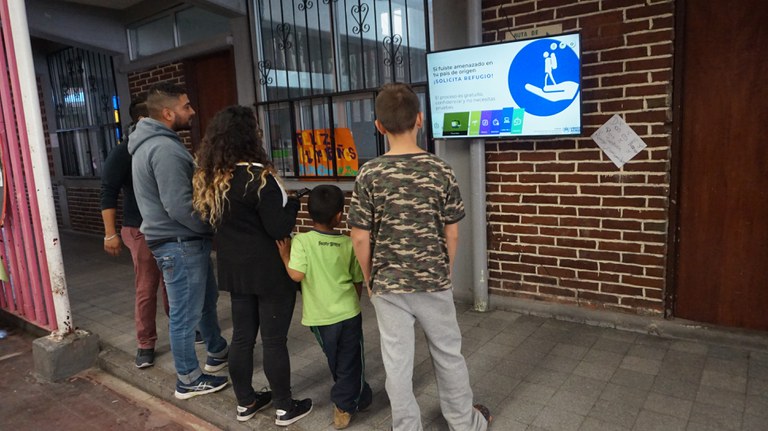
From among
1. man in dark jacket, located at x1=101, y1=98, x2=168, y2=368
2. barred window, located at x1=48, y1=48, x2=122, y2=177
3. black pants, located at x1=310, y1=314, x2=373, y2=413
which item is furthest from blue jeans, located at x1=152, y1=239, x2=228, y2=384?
barred window, located at x1=48, y1=48, x2=122, y2=177

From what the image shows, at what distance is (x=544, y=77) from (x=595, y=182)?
87 cm

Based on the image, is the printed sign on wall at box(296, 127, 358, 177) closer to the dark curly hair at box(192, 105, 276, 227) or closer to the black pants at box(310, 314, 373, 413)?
the dark curly hair at box(192, 105, 276, 227)

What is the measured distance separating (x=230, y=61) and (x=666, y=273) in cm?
534

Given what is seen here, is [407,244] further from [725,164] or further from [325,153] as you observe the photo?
[325,153]

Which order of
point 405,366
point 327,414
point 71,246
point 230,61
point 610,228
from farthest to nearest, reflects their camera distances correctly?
1. point 71,246
2. point 230,61
3. point 610,228
4. point 327,414
5. point 405,366

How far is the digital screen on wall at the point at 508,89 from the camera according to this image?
3.81 metres

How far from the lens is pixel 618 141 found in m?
3.82

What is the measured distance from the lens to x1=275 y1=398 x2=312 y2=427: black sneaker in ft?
9.70

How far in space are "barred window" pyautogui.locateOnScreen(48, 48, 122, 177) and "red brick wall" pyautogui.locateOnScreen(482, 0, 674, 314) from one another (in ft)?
21.2

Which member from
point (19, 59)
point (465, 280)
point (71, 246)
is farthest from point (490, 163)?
point (71, 246)

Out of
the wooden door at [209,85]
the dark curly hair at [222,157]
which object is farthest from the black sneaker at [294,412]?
the wooden door at [209,85]

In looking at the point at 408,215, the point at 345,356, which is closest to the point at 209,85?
the point at 345,356

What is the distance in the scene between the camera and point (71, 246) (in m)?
8.66

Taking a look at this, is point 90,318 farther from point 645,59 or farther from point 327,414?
point 645,59
